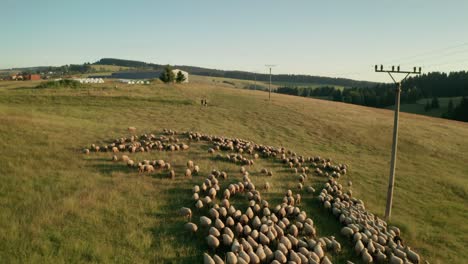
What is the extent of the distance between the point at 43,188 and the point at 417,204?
926 inches

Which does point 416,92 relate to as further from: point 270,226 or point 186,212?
point 186,212

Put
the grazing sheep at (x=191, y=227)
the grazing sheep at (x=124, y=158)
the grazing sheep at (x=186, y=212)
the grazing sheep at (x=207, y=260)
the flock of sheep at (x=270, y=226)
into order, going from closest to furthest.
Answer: the grazing sheep at (x=207, y=260) < the flock of sheep at (x=270, y=226) < the grazing sheep at (x=191, y=227) < the grazing sheep at (x=186, y=212) < the grazing sheep at (x=124, y=158)

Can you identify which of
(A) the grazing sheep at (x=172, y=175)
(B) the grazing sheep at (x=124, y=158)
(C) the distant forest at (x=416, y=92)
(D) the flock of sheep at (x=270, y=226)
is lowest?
(D) the flock of sheep at (x=270, y=226)

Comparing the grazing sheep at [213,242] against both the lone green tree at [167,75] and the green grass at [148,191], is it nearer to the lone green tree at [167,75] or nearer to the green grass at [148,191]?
the green grass at [148,191]

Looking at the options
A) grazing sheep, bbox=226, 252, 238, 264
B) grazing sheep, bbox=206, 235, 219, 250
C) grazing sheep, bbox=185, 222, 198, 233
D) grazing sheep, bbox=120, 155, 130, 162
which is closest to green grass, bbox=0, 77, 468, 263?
grazing sheep, bbox=185, 222, 198, 233

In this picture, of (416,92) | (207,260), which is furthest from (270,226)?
(416,92)

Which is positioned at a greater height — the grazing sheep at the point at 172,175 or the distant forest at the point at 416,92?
the distant forest at the point at 416,92

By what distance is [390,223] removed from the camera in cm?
1755

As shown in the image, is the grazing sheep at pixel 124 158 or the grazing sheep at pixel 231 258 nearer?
the grazing sheep at pixel 231 258

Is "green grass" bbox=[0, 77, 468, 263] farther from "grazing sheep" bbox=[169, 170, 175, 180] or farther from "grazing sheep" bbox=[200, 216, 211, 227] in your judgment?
"grazing sheep" bbox=[200, 216, 211, 227]

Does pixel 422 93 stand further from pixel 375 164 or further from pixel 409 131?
pixel 375 164

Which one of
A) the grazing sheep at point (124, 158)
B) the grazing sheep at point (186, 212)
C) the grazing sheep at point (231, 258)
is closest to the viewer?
the grazing sheep at point (231, 258)

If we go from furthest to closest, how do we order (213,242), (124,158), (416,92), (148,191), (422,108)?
(416,92)
(422,108)
(124,158)
(148,191)
(213,242)

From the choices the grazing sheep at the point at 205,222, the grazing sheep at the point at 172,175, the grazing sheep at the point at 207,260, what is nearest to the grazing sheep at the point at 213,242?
the grazing sheep at the point at 207,260
